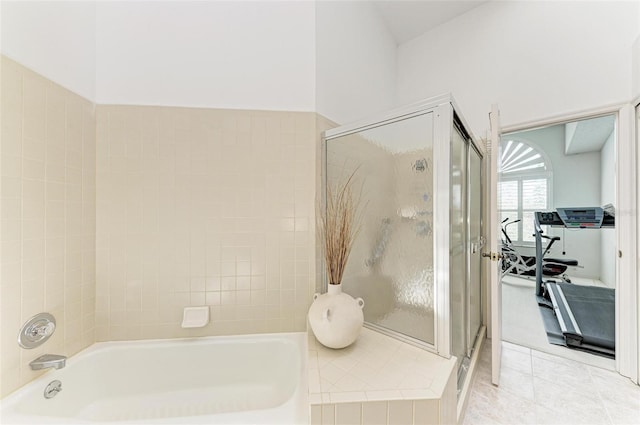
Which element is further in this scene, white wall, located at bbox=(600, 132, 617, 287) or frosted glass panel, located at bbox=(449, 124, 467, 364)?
white wall, located at bbox=(600, 132, 617, 287)

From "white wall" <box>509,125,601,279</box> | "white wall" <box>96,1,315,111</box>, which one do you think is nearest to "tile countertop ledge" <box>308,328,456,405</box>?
"white wall" <box>96,1,315,111</box>

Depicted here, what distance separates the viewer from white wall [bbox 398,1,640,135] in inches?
68.9

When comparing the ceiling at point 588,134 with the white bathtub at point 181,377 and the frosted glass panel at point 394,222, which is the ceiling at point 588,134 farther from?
the white bathtub at point 181,377

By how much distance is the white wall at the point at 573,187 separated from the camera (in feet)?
14.0

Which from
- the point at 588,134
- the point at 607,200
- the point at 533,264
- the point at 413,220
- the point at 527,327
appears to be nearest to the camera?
the point at 413,220

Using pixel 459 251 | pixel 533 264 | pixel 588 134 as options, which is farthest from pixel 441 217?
pixel 533 264

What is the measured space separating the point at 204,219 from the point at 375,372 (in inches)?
50.9

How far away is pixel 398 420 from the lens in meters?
0.93

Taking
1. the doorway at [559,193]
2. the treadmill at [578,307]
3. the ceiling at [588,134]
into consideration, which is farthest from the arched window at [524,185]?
the treadmill at [578,307]

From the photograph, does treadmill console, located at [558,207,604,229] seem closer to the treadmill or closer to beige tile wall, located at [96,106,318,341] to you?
the treadmill

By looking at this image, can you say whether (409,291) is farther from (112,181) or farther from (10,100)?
(10,100)

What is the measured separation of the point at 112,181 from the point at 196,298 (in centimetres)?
89

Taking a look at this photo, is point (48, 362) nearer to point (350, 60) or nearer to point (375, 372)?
point (375, 372)

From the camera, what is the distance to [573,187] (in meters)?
4.40
